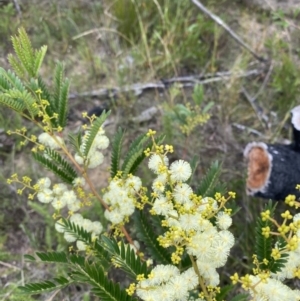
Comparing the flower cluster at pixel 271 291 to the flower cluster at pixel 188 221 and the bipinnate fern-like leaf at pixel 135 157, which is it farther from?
the bipinnate fern-like leaf at pixel 135 157

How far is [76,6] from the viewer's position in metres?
3.57

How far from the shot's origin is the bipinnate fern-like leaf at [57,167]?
1.71 metres

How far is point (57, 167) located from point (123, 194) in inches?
14.1

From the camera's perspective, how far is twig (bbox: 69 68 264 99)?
309 cm

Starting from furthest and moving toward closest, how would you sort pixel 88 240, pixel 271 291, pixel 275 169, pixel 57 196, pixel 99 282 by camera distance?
1. pixel 275 169
2. pixel 57 196
3. pixel 88 240
4. pixel 99 282
5. pixel 271 291

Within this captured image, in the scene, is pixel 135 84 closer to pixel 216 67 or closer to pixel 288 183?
pixel 216 67

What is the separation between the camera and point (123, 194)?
155cm

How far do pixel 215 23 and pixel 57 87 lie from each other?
2008 millimetres

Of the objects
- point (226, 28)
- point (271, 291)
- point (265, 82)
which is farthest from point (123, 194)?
point (226, 28)

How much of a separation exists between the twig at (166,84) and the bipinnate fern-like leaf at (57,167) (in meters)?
1.34

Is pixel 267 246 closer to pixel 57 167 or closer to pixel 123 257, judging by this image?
pixel 123 257

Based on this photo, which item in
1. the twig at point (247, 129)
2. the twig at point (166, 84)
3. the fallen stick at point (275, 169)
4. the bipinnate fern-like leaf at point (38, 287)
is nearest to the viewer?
the bipinnate fern-like leaf at point (38, 287)

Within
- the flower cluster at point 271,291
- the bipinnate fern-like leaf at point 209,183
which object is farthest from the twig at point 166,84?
the flower cluster at point 271,291

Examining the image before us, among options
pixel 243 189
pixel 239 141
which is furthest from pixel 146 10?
pixel 243 189
